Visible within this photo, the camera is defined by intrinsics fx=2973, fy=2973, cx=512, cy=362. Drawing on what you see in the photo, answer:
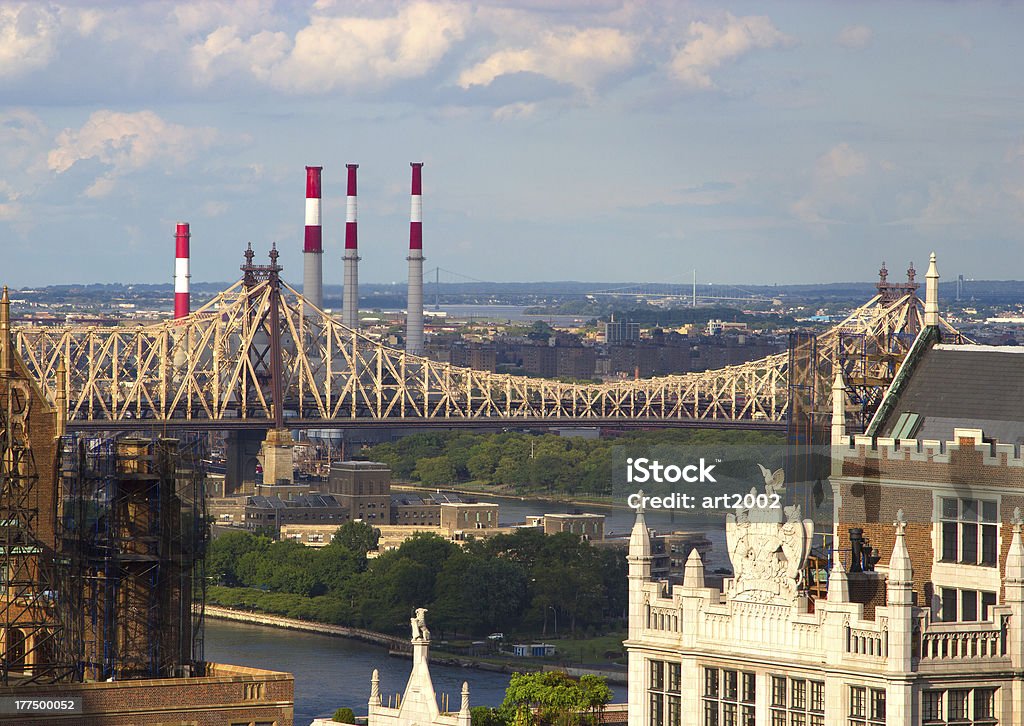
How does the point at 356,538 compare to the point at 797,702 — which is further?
the point at 356,538

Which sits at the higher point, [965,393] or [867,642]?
[965,393]

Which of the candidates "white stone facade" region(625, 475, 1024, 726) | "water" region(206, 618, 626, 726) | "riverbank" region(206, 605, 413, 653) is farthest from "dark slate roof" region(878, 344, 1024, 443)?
"riverbank" region(206, 605, 413, 653)

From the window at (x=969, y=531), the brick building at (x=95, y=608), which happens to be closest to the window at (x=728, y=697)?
the window at (x=969, y=531)

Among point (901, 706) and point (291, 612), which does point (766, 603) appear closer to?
point (901, 706)

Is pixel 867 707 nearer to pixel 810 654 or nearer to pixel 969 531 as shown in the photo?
pixel 810 654

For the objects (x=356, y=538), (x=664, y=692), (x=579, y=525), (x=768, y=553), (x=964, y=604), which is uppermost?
(x=768, y=553)

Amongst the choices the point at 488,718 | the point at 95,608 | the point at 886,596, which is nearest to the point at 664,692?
the point at 886,596

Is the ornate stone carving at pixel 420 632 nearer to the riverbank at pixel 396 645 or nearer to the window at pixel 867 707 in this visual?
the window at pixel 867 707

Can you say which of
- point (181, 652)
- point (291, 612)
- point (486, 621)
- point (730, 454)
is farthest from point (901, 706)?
point (291, 612)
